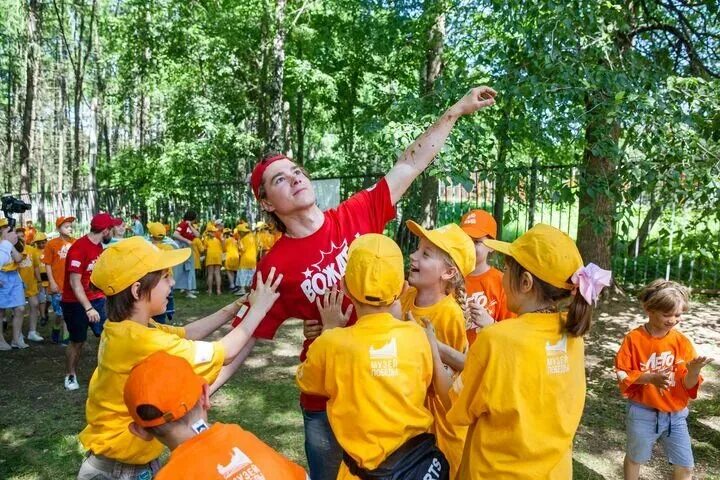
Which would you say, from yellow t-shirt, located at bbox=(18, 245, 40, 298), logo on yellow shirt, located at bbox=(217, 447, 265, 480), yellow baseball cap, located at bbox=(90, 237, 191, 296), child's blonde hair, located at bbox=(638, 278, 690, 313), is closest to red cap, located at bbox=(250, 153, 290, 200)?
yellow baseball cap, located at bbox=(90, 237, 191, 296)

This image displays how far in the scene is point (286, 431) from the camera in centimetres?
496

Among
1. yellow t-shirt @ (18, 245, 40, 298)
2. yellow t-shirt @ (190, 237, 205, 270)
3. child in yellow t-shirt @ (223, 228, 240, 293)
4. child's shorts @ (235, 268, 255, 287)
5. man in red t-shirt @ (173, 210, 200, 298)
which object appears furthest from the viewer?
yellow t-shirt @ (190, 237, 205, 270)

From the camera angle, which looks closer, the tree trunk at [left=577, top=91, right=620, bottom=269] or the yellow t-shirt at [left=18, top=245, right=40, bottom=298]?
Answer: the tree trunk at [left=577, top=91, right=620, bottom=269]

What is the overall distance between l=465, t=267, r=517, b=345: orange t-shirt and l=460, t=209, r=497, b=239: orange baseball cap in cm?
29

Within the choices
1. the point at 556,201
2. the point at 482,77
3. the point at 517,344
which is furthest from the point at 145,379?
the point at 482,77

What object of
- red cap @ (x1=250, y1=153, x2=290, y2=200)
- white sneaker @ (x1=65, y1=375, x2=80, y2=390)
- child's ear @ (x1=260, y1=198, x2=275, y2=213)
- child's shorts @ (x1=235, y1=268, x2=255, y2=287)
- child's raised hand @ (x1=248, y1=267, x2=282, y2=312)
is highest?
red cap @ (x1=250, y1=153, x2=290, y2=200)

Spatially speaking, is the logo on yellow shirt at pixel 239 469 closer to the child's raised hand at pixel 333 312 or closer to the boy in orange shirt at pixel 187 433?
the boy in orange shirt at pixel 187 433

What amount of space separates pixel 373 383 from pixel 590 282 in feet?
2.98

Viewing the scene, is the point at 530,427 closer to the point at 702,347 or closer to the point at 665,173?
the point at 665,173

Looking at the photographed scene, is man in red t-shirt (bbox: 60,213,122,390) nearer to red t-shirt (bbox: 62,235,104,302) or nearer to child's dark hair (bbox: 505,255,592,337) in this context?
red t-shirt (bbox: 62,235,104,302)

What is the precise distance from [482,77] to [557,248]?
10.9ft

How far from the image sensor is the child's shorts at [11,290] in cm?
763

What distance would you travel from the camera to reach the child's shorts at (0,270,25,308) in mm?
7633

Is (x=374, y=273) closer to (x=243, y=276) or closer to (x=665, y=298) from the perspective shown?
(x=665, y=298)
